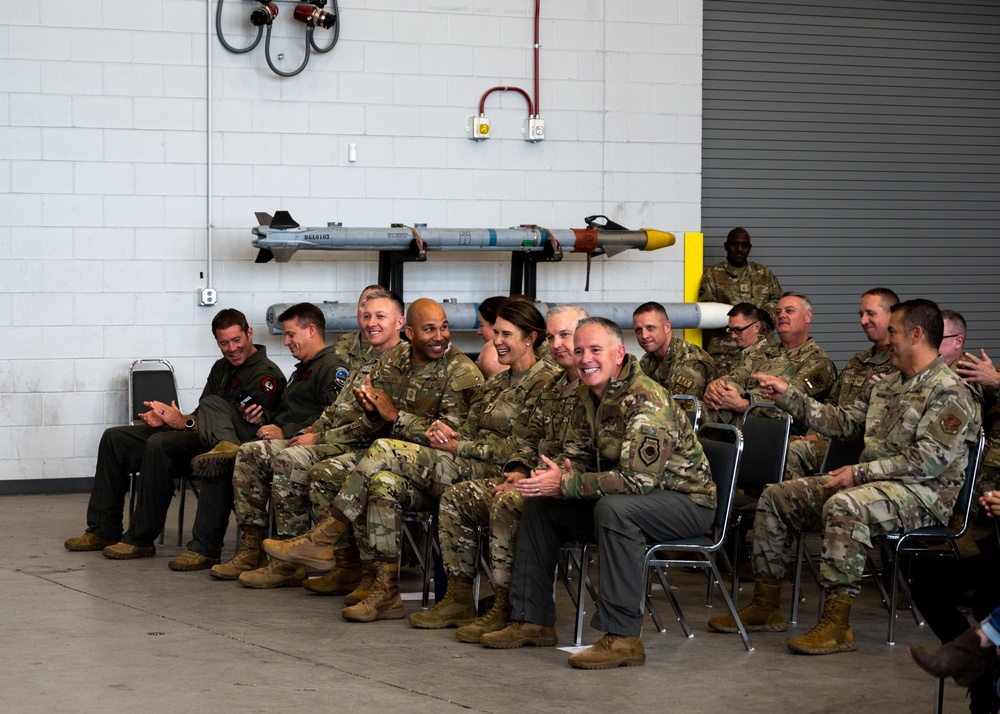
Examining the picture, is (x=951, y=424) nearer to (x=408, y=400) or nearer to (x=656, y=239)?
(x=408, y=400)

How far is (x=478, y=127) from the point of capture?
870 centimetres

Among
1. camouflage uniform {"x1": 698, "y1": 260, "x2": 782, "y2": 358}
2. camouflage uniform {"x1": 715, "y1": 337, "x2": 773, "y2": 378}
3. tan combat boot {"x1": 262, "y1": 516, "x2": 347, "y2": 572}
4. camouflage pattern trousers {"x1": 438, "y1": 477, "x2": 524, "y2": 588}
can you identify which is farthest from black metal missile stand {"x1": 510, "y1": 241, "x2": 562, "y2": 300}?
camouflage pattern trousers {"x1": 438, "y1": 477, "x2": 524, "y2": 588}

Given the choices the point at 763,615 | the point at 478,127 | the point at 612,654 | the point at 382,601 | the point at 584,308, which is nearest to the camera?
the point at 612,654

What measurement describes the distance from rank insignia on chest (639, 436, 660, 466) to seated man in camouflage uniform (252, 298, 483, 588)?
1247 mm

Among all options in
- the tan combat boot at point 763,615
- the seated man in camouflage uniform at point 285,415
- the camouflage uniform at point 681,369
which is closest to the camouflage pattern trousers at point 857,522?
the tan combat boot at point 763,615

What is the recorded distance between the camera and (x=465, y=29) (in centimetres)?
871

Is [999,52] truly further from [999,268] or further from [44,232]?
[44,232]

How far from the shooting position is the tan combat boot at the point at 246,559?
223 inches

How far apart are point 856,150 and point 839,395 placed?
13.6ft

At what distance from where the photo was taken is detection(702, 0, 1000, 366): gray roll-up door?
9453mm

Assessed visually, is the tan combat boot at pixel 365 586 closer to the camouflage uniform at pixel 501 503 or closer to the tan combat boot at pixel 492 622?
the camouflage uniform at pixel 501 503

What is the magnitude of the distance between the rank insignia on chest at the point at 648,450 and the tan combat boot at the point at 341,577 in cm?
186

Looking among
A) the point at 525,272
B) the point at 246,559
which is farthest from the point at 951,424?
the point at 525,272

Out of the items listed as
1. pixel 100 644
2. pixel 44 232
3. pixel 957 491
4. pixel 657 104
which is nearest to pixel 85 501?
pixel 44 232
